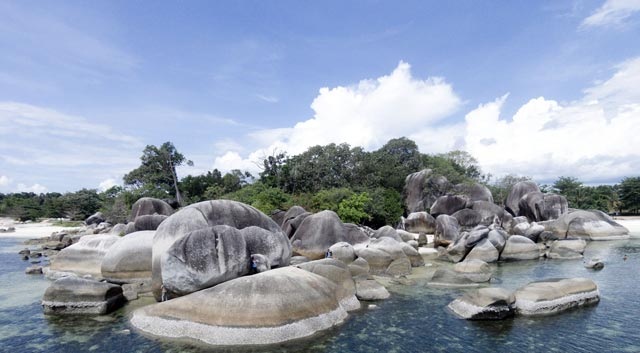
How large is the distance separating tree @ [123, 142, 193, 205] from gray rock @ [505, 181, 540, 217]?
41.7m

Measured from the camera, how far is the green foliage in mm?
33812

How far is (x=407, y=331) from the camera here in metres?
11.7

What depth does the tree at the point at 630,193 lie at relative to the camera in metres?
52.6

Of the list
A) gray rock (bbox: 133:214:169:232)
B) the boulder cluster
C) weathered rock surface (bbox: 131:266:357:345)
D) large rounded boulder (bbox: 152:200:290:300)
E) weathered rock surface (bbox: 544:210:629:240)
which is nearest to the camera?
weathered rock surface (bbox: 131:266:357:345)

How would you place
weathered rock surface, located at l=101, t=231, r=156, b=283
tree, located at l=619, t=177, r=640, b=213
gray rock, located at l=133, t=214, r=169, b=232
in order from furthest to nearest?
tree, located at l=619, t=177, r=640, b=213
gray rock, located at l=133, t=214, r=169, b=232
weathered rock surface, located at l=101, t=231, r=156, b=283

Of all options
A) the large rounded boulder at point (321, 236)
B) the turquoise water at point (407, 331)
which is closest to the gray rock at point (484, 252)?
the large rounded boulder at point (321, 236)

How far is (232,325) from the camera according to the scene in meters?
10.7

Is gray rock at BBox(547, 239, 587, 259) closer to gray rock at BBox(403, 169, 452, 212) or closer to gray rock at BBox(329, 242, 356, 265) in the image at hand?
gray rock at BBox(329, 242, 356, 265)

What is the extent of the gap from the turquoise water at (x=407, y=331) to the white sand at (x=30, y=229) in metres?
38.7

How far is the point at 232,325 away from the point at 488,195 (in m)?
38.0

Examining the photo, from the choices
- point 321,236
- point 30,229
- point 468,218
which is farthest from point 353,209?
point 30,229

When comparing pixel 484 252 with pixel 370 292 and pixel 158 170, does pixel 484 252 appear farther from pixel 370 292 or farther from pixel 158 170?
pixel 158 170

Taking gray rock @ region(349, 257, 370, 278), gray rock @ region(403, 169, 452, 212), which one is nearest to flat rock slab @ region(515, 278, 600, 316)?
gray rock @ region(349, 257, 370, 278)

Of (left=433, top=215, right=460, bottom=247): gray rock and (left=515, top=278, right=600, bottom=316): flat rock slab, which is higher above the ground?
(left=433, top=215, right=460, bottom=247): gray rock
